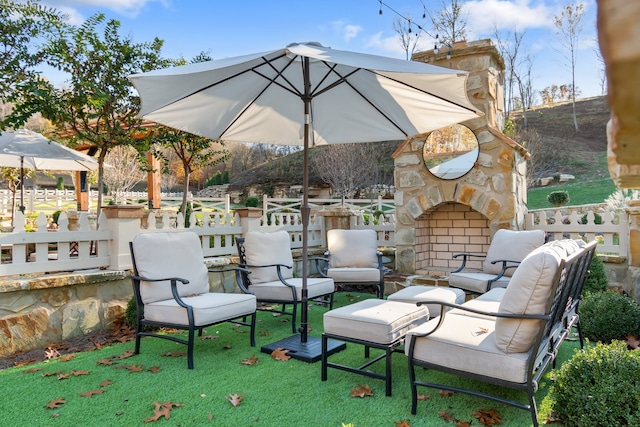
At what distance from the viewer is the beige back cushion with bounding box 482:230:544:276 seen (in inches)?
205

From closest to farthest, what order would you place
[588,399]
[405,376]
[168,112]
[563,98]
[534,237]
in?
[588,399] → [405,376] → [168,112] → [534,237] → [563,98]

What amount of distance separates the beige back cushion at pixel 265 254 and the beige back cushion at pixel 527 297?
292 centimetres

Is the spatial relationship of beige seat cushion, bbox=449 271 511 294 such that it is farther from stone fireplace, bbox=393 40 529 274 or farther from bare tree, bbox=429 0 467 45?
bare tree, bbox=429 0 467 45

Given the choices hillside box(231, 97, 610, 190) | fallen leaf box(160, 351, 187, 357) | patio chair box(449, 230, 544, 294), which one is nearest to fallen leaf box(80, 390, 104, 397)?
fallen leaf box(160, 351, 187, 357)

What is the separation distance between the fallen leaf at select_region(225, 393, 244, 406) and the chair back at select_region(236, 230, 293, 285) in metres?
1.98

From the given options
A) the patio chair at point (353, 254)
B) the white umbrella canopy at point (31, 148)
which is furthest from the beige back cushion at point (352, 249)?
the white umbrella canopy at point (31, 148)

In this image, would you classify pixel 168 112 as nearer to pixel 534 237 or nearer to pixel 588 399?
pixel 588 399

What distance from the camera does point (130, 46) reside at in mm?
6152

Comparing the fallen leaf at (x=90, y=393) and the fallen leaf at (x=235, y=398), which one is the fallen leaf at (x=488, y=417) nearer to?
the fallen leaf at (x=235, y=398)

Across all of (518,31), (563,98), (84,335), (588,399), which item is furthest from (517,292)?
(563,98)

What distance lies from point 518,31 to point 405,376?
2430cm

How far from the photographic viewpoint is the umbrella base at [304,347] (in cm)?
369

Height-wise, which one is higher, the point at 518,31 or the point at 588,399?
the point at 518,31

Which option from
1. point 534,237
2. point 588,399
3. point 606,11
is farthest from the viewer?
point 534,237
